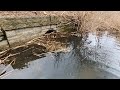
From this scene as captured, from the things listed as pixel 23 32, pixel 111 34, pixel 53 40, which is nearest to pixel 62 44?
pixel 53 40

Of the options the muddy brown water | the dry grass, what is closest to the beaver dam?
the muddy brown water

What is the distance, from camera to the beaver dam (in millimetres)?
3887

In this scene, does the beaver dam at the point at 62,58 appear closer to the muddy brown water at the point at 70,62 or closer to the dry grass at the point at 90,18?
the muddy brown water at the point at 70,62

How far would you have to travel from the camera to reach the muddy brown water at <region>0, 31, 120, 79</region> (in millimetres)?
3850

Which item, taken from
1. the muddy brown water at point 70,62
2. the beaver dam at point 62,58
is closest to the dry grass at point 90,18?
the beaver dam at point 62,58

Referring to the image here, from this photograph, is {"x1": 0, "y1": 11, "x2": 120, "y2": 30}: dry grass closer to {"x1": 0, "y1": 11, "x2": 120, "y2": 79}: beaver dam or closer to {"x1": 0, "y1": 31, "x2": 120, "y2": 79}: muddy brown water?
{"x1": 0, "y1": 11, "x2": 120, "y2": 79}: beaver dam

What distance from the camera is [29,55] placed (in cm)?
473

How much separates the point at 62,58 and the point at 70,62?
0.97 feet

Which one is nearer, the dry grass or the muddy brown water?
the muddy brown water

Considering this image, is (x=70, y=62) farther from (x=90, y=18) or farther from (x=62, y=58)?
(x=90, y=18)

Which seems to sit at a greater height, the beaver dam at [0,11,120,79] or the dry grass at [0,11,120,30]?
the dry grass at [0,11,120,30]

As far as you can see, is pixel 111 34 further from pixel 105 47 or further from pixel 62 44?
pixel 62 44
